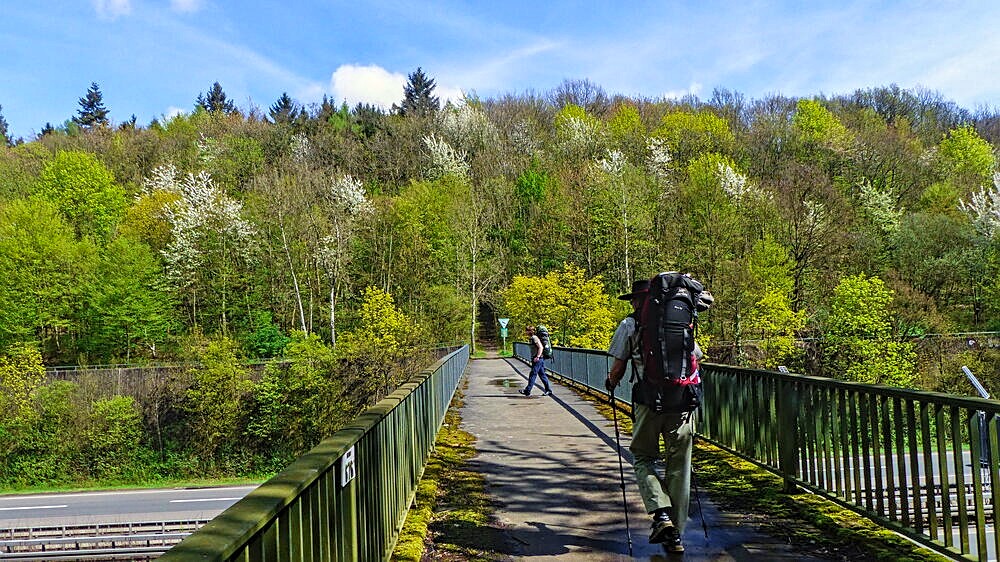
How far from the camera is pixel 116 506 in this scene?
3234cm

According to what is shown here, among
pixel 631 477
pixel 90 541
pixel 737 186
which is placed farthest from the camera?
pixel 737 186

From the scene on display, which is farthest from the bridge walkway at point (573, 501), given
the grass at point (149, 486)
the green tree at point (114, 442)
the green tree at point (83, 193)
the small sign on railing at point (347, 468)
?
the green tree at point (83, 193)

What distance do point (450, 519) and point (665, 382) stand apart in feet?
7.52

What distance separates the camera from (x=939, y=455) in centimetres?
428

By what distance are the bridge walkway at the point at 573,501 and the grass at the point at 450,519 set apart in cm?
15

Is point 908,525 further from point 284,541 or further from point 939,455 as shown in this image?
point 284,541

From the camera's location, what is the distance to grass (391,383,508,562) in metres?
5.25

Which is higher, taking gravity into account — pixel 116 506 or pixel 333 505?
pixel 333 505

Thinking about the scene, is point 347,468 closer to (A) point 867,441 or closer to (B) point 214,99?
(A) point 867,441

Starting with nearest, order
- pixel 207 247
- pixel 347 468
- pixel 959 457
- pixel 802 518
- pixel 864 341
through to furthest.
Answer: pixel 347 468, pixel 959 457, pixel 802 518, pixel 864 341, pixel 207 247

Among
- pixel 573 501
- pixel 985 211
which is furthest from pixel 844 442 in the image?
pixel 985 211

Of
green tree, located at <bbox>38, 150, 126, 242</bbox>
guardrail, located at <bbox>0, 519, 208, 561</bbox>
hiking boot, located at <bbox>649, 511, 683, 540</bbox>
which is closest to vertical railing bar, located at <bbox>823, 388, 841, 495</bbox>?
hiking boot, located at <bbox>649, 511, 683, 540</bbox>

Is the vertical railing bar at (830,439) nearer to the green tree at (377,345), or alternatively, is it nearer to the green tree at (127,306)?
the green tree at (377,345)

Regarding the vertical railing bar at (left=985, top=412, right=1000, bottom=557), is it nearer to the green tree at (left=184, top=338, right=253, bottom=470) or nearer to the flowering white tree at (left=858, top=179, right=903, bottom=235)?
the green tree at (left=184, top=338, right=253, bottom=470)
